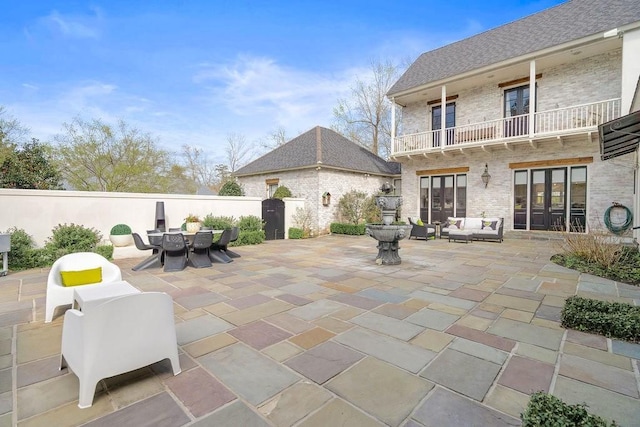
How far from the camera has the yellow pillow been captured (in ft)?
12.1

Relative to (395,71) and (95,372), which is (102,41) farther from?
(395,71)

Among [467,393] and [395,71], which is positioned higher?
[395,71]

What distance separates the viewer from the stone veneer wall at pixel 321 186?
43.9ft

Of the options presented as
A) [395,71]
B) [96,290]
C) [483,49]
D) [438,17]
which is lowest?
[96,290]

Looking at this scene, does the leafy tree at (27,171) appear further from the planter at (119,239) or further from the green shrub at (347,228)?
the green shrub at (347,228)

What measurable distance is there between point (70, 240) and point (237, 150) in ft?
71.4

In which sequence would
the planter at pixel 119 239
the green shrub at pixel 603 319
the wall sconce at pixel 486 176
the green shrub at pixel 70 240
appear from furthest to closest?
1. the wall sconce at pixel 486 176
2. the planter at pixel 119 239
3. the green shrub at pixel 70 240
4. the green shrub at pixel 603 319

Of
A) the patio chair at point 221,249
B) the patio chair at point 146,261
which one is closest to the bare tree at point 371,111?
the patio chair at point 221,249

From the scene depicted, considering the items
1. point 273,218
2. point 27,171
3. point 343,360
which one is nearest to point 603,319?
point 343,360

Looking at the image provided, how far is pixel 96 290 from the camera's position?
9.05 feet

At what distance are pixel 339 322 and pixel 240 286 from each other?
7.07 ft

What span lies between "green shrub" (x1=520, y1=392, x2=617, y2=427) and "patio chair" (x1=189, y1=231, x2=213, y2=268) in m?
5.86

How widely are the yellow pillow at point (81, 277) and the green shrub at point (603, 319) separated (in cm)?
558

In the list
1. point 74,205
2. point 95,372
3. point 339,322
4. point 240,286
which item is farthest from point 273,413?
point 74,205
